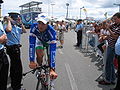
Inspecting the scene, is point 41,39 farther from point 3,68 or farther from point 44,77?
point 3,68

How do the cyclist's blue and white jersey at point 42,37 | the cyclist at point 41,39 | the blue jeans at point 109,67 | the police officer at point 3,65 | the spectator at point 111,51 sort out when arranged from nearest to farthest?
the police officer at point 3,65 → the cyclist at point 41,39 → the cyclist's blue and white jersey at point 42,37 → the spectator at point 111,51 → the blue jeans at point 109,67

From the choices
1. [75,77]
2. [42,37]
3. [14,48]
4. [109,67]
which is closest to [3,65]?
[42,37]

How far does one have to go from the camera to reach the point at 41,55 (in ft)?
15.5

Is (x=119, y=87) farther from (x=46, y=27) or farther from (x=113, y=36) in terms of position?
(x=46, y=27)

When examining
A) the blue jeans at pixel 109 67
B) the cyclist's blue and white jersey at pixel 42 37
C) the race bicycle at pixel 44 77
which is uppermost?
the cyclist's blue and white jersey at pixel 42 37

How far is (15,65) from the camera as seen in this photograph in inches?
239

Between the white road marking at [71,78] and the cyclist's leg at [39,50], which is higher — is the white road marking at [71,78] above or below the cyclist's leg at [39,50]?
below

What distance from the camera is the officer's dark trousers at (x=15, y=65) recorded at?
5.94m

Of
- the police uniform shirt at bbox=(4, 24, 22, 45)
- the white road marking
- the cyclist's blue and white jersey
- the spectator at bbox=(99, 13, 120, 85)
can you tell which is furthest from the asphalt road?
the cyclist's blue and white jersey

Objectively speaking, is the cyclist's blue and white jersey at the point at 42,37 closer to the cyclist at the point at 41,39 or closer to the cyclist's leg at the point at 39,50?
the cyclist at the point at 41,39

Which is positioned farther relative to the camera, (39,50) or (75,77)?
(75,77)

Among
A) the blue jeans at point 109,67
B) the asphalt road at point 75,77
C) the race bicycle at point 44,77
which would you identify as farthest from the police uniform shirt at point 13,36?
the blue jeans at point 109,67

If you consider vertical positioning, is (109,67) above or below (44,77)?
below

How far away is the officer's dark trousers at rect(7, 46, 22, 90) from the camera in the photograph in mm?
5941
